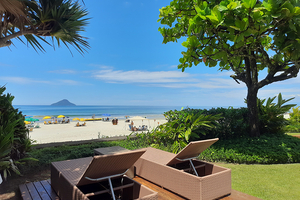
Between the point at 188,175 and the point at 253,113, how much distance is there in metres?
5.15

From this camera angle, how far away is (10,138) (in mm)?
4047

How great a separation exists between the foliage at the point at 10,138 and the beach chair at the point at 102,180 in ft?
4.59

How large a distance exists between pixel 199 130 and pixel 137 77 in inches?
3684

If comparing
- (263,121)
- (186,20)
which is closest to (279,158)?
(263,121)

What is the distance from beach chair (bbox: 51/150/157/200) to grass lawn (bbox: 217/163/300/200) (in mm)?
2270

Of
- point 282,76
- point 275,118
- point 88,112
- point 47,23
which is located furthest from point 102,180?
point 88,112

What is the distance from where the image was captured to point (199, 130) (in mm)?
6402

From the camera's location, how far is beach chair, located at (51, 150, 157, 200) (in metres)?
2.10

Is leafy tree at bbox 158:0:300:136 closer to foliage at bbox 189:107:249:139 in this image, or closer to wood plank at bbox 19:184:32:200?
foliage at bbox 189:107:249:139

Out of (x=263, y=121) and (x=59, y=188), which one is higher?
(x=263, y=121)

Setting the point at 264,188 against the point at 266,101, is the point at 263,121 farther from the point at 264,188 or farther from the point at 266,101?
the point at 264,188

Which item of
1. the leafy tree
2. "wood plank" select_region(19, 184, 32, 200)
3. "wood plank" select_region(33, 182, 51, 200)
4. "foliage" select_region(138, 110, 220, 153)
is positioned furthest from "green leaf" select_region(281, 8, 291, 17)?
"wood plank" select_region(19, 184, 32, 200)

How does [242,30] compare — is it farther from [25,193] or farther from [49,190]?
[25,193]

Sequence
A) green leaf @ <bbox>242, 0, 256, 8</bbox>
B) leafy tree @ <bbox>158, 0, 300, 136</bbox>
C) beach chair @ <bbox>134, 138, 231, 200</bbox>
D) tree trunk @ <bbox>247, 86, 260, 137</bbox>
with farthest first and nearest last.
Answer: tree trunk @ <bbox>247, 86, 260, 137</bbox> → leafy tree @ <bbox>158, 0, 300, 136</bbox> → green leaf @ <bbox>242, 0, 256, 8</bbox> → beach chair @ <bbox>134, 138, 231, 200</bbox>
